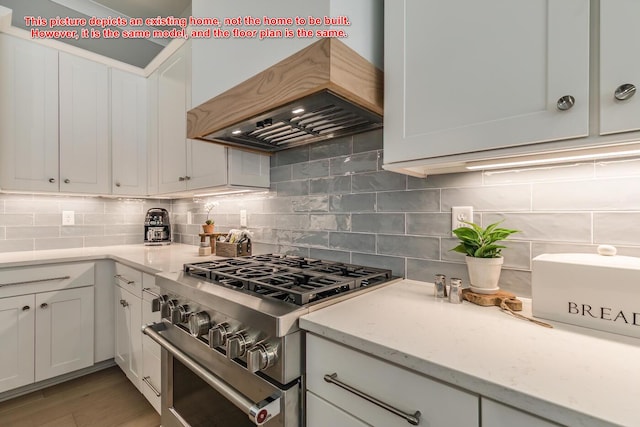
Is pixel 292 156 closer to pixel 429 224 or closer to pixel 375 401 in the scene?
pixel 429 224

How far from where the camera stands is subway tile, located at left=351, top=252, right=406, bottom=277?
1.29 m

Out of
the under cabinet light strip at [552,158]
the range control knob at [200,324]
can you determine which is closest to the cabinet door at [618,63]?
the under cabinet light strip at [552,158]

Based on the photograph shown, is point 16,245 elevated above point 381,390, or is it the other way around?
point 16,245

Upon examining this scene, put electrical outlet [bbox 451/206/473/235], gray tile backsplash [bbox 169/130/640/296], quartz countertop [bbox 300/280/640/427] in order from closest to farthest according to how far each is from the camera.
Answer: quartz countertop [bbox 300/280/640/427]
gray tile backsplash [bbox 169/130/640/296]
electrical outlet [bbox 451/206/473/235]

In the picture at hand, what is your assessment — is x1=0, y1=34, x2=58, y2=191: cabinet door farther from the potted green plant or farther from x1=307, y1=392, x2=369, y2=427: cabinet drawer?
the potted green plant

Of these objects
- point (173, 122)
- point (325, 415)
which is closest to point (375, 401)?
point (325, 415)

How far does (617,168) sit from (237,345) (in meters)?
1.22

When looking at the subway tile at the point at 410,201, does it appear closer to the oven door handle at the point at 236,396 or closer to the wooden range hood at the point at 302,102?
the wooden range hood at the point at 302,102

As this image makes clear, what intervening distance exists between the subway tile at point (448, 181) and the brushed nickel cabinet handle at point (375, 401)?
2.68ft

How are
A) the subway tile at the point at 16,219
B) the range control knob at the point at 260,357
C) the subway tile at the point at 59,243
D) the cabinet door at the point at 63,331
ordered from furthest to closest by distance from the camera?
the subway tile at the point at 59,243
the subway tile at the point at 16,219
the cabinet door at the point at 63,331
the range control knob at the point at 260,357

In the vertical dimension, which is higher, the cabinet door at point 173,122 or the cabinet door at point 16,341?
the cabinet door at point 173,122

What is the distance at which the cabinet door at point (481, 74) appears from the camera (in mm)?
676

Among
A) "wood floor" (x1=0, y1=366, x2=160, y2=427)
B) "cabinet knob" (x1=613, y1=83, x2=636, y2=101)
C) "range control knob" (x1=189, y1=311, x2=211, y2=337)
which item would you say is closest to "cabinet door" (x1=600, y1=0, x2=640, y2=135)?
"cabinet knob" (x1=613, y1=83, x2=636, y2=101)

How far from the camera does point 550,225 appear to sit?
37.7 inches
